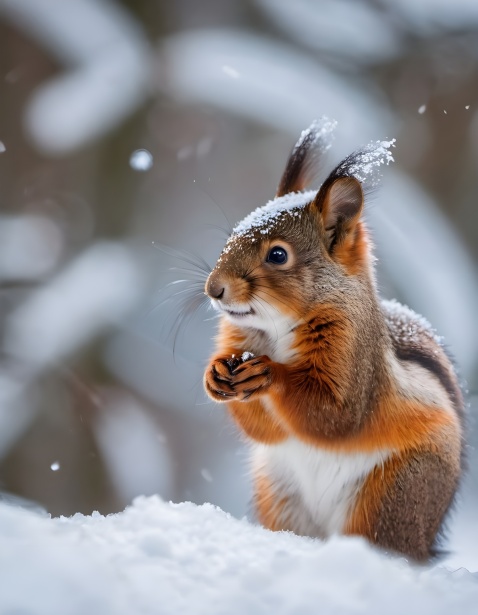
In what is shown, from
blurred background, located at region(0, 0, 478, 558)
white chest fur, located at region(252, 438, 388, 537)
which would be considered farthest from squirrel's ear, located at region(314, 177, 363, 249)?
blurred background, located at region(0, 0, 478, 558)

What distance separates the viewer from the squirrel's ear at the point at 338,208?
1.38 metres

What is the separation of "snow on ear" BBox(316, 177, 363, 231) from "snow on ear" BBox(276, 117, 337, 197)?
151 millimetres

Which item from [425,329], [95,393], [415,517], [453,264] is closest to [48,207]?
[95,393]

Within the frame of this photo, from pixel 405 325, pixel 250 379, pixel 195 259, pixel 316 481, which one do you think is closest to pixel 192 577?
pixel 250 379

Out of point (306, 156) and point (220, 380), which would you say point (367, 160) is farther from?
point (220, 380)

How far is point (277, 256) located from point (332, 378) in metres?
0.23

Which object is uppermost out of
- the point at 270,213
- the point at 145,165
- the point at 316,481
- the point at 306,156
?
the point at 306,156

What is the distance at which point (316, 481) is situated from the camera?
1.45 m

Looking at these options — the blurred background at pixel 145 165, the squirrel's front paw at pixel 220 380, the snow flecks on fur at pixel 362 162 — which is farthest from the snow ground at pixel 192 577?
the blurred background at pixel 145 165

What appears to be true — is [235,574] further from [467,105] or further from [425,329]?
[467,105]

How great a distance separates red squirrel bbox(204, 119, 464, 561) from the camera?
1.33 meters

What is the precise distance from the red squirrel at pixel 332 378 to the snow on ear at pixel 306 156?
93 mm

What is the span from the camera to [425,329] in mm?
1643

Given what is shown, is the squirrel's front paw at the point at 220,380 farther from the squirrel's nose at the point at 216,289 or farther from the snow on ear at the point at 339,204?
the snow on ear at the point at 339,204
